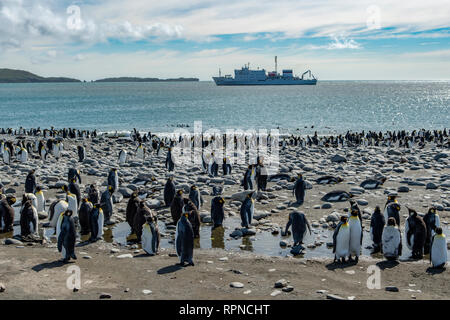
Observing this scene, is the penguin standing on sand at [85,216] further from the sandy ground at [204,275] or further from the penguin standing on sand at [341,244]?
the penguin standing on sand at [341,244]

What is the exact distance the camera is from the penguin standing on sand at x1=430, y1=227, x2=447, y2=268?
24.4 feet

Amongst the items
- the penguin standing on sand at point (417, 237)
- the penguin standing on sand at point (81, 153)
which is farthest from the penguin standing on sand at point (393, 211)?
the penguin standing on sand at point (81, 153)

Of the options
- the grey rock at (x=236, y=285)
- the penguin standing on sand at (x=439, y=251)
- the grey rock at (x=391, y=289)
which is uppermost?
the penguin standing on sand at (x=439, y=251)

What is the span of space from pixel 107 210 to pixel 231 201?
367cm

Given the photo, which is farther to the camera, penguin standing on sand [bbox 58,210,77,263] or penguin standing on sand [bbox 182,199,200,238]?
penguin standing on sand [bbox 182,199,200,238]

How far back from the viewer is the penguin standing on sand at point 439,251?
743 centimetres

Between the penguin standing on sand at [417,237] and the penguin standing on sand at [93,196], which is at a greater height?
the penguin standing on sand at [93,196]

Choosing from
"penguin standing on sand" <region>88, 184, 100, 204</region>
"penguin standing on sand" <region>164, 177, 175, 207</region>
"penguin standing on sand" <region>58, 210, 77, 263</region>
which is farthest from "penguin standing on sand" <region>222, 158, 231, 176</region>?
"penguin standing on sand" <region>58, 210, 77, 263</region>

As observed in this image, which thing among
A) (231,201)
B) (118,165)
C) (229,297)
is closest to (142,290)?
(229,297)

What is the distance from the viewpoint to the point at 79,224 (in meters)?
9.98

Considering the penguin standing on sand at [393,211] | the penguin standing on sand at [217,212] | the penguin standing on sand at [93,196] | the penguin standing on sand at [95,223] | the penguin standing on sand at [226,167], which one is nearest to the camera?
the penguin standing on sand at [95,223]

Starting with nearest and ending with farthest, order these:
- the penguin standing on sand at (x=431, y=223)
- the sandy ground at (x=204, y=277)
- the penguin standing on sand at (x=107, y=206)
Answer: the sandy ground at (x=204, y=277)
the penguin standing on sand at (x=431, y=223)
the penguin standing on sand at (x=107, y=206)

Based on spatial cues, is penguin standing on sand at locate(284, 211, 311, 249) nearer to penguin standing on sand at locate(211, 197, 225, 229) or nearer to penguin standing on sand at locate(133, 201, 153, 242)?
→ penguin standing on sand at locate(211, 197, 225, 229)
